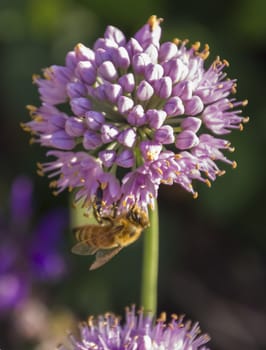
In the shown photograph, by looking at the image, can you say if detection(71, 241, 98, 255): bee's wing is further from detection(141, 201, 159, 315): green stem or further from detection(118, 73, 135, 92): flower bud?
detection(118, 73, 135, 92): flower bud

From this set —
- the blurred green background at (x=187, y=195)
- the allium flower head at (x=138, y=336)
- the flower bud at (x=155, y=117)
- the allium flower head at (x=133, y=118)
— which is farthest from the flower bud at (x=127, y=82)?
the blurred green background at (x=187, y=195)

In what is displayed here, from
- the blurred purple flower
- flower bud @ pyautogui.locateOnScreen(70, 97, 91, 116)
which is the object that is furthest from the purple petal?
the blurred purple flower

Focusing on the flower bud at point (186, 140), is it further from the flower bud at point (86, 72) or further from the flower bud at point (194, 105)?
the flower bud at point (86, 72)

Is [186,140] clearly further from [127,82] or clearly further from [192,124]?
[127,82]

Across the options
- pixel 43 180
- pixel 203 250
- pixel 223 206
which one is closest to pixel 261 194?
pixel 223 206

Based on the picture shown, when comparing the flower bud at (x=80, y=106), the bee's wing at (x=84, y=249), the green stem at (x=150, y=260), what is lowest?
the green stem at (x=150, y=260)

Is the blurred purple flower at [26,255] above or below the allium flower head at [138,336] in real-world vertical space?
above

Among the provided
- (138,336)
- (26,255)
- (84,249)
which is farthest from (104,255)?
(26,255)

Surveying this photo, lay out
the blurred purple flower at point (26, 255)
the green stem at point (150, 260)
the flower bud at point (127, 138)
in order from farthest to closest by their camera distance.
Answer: the blurred purple flower at point (26, 255)
the green stem at point (150, 260)
the flower bud at point (127, 138)
